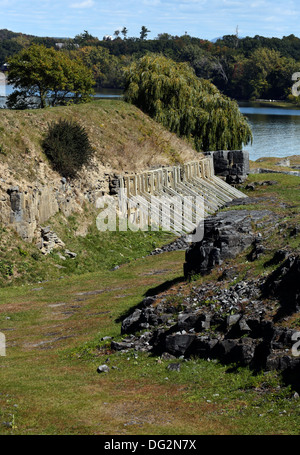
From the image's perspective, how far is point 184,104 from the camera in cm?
4919

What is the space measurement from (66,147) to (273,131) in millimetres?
73674

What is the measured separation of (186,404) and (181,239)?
2006 cm

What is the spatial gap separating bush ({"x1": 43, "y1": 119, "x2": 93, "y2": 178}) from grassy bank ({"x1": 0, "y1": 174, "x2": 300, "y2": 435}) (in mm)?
10465

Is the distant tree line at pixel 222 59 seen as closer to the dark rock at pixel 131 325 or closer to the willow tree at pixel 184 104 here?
the willow tree at pixel 184 104

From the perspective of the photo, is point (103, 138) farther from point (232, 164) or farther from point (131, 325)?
point (131, 325)

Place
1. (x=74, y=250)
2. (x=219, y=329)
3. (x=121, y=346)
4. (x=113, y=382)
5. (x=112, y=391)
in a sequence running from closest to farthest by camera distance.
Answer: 1. (x=112, y=391)
2. (x=113, y=382)
3. (x=219, y=329)
4. (x=121, y=346)
5. (x=74, y=250)

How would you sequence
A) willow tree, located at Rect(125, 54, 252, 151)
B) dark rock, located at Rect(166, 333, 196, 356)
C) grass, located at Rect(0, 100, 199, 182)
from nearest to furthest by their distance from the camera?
dark rock, located at Rect(166, 333, 196, 356), grass, located at Rect(0, 100, 199, 182), willow tree, located at Rect(125, 54, 252, 151)

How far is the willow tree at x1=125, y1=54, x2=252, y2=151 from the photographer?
1877 inches

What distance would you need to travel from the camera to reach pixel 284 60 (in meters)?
148

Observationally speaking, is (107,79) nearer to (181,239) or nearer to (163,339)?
(181,239)

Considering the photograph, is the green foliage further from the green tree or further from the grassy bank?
the green tree

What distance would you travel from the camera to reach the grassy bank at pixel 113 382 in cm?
1166

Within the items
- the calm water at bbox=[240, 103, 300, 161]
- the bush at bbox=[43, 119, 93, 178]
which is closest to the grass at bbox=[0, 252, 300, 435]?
the bush at bbox=[43, 119, 93, 178]

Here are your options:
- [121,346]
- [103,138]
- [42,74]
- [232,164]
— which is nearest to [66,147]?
[103,138]
